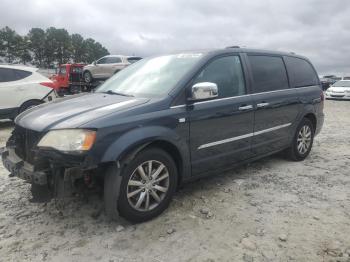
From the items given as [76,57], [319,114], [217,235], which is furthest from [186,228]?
[76,57]

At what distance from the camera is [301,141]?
19.6 feet

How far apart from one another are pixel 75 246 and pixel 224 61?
269 cm

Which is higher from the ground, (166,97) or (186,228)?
(166,97)

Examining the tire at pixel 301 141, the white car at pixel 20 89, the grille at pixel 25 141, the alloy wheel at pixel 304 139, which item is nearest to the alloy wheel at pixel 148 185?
the grille at pixel 25 141

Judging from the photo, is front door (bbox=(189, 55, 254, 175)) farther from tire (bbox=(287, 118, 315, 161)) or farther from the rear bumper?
the rear bumper

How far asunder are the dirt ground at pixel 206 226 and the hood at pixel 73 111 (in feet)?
3.25

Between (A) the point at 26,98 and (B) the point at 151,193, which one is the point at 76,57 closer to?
(A) the point at 26,98

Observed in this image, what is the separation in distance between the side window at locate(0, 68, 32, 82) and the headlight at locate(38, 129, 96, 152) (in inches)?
276

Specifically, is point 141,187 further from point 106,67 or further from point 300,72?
point 106,67

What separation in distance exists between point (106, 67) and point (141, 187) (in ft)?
55.0

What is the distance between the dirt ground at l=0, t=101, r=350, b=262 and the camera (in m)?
3.11

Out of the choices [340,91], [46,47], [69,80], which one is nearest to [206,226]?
[69,80]

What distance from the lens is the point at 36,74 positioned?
9.96 meters

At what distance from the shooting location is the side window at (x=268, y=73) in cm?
494
